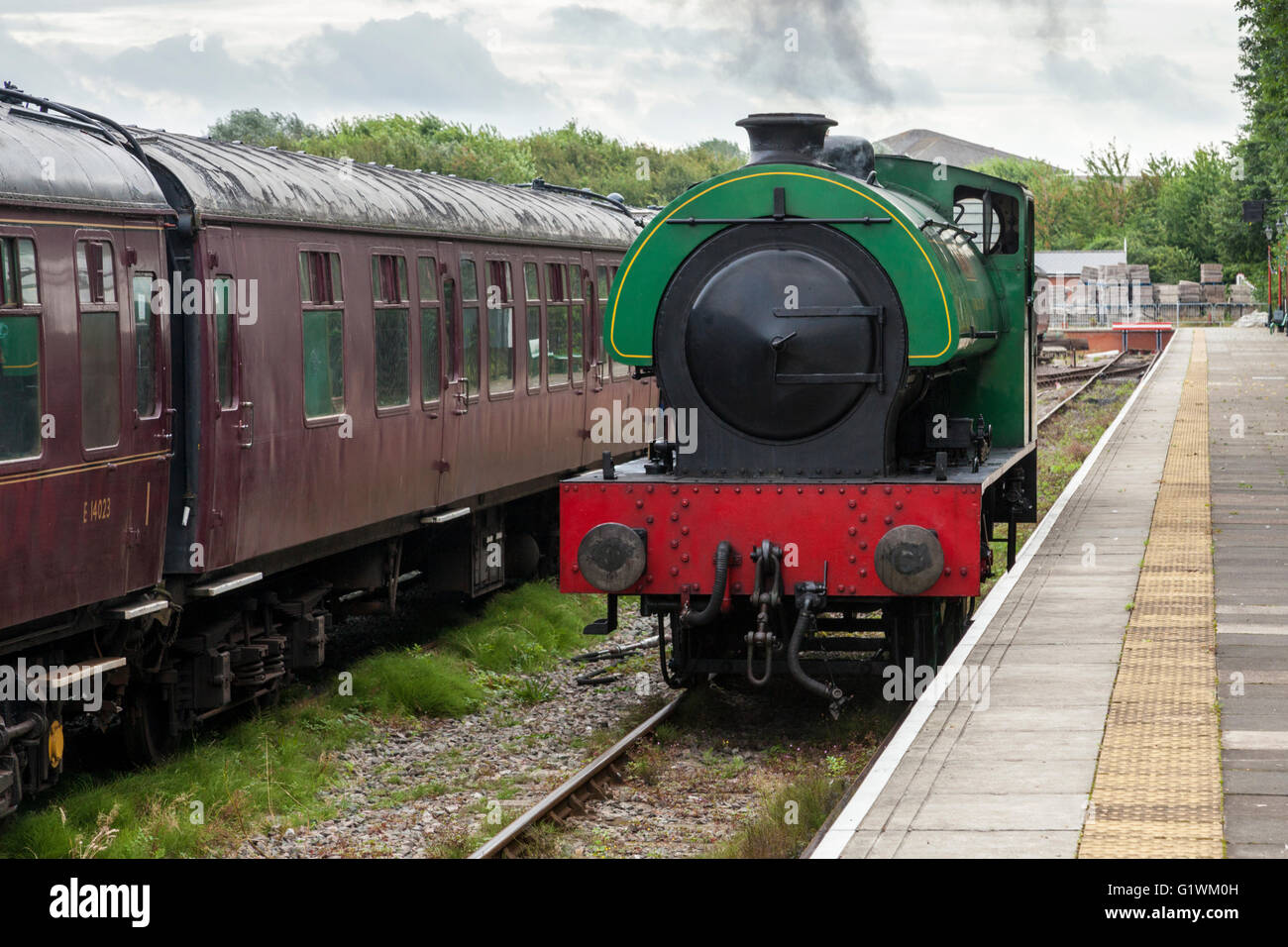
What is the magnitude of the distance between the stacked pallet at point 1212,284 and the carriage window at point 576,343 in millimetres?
60974

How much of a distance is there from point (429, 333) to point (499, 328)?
1.41 meters

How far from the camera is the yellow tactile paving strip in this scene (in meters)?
5.88

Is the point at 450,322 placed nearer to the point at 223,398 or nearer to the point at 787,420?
the point at 223,398

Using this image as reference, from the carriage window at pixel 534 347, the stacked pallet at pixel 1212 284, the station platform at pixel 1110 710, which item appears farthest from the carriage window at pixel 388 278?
the stacked pallet at pixel 1212 284

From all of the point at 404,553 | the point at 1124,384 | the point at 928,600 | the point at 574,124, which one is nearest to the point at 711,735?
the point at 928,600

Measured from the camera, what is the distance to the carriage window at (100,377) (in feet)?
24.9

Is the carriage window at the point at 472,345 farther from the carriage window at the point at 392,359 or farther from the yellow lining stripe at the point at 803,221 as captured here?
the yellow lining stripe at the point at 803,221

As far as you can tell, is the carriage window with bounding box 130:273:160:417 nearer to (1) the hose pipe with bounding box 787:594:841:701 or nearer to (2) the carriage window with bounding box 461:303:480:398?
(1) the hose pipe with bounding box 787:594:841:701

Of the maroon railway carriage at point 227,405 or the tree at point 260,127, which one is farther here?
the tree at point 260,127

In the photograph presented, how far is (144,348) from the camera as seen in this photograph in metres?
8.18

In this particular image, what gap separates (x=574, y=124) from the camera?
102688 mm

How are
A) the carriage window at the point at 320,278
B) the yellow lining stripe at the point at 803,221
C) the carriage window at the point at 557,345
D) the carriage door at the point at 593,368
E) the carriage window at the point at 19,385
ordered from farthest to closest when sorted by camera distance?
1. the carriage door at the point at 593,368
2. the carriage window at the point at 557,345
3. the carriage window at the point at 320,278
4. the yellow lining stripe at the point at 803,221
5. the carriage window at the point at 19,385

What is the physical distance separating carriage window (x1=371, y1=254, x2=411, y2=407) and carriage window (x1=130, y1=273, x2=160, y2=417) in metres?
2.84
